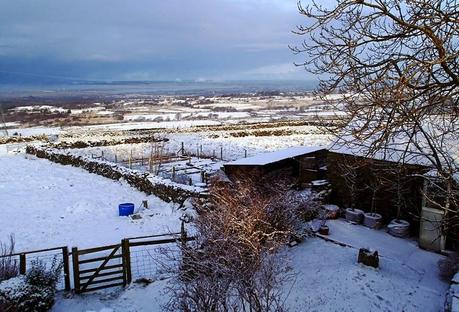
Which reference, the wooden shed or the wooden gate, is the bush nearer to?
the wooden gate

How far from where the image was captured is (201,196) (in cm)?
1488

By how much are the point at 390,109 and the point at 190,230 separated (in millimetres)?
8845

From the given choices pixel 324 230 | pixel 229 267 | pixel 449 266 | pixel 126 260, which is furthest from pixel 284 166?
pixel 229 267

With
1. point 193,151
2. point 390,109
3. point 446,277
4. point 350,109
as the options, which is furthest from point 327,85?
point 193,151

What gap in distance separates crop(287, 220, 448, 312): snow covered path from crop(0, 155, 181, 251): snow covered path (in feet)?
17.6

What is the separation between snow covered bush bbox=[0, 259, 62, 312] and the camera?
762cm

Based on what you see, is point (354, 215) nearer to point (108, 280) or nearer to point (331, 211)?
point (331, 211)

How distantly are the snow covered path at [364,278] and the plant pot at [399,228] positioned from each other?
285 millimetres

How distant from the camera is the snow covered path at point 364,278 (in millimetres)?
8430

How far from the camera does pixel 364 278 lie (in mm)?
9484

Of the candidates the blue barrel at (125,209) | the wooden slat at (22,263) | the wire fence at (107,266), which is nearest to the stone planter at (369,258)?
the wire fence at (107,266)

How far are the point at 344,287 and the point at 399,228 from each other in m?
4.34

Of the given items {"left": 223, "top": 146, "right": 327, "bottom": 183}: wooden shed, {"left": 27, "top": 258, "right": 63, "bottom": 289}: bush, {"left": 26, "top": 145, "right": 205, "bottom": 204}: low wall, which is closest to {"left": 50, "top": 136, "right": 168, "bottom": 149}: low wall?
{"left": 26, "top": 145, "right": 205, "bottom": 204}: low wall

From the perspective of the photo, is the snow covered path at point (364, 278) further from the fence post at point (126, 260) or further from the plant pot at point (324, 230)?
the fence post at point (126, 260)
